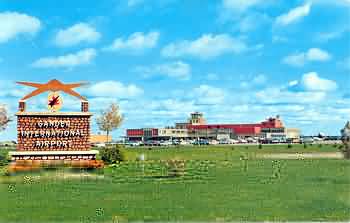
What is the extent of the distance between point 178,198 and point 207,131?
4221 inches

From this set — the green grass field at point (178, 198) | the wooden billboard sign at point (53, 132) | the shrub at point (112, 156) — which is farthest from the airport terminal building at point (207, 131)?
the green grass field at point (178, 198)

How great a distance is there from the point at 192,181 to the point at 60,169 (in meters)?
8.12

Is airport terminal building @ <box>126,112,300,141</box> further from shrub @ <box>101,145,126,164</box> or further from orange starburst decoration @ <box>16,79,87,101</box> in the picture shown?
orange starburst decoration @ <box>16,79,87,101</box>

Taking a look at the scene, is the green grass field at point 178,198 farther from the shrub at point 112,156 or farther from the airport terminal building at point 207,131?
the airport terminal building at point 207,131

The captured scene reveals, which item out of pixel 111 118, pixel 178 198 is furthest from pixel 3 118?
pixel 178 198

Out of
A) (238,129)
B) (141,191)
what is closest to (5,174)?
(141,191)

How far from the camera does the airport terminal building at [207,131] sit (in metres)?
117

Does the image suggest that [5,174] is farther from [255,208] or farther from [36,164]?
[255,208]

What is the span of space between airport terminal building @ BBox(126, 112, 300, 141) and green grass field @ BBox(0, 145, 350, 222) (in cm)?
9409

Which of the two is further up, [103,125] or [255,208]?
[103,125]

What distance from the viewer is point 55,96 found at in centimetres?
2770

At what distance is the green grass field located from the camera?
495 inches

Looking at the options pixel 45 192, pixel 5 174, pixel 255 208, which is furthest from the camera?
pixel 5 174

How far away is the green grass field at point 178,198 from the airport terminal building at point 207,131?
94090mm
